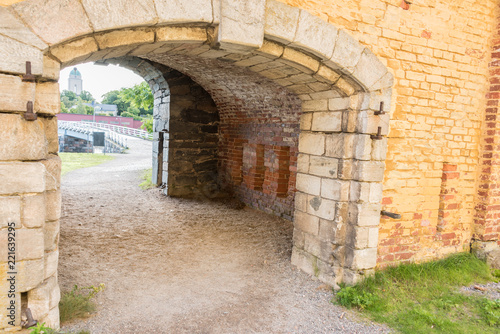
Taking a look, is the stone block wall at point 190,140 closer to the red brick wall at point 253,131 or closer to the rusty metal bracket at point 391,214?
the red brick wall at point 253,131

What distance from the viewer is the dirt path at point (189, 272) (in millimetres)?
3264

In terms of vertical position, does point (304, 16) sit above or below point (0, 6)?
above

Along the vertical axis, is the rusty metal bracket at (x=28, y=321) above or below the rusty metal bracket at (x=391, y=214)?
below

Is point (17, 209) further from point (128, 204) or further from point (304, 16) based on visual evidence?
point (128, 204)

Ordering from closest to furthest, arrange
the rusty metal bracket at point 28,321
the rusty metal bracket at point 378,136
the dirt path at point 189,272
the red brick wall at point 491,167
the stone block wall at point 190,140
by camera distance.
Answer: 1. the rusty metal bracket at point 28,321
2. the dirt path at point 189,272
3. the rusty metal bracket at point 378,136
4. the red brick wall at point 491,167
5. the stone block wall at point 190,140

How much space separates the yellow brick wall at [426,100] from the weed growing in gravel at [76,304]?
3.22 meters

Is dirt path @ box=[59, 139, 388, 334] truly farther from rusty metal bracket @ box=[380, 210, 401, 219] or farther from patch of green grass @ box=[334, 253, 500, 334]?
rusty metal bracket @ box=[380, 210, 401, 219]

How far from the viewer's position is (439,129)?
432 centimetres

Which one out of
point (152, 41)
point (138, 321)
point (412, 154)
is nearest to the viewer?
point (152, 41)

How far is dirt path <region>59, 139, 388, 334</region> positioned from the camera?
10.7 ft

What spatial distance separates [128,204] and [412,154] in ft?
18.6

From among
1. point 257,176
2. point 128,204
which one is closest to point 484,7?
point 257,176

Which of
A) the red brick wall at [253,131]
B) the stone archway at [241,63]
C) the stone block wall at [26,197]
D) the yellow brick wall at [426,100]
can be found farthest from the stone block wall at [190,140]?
the stone block wall at [26,197]

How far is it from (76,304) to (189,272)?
1431 millimetres
